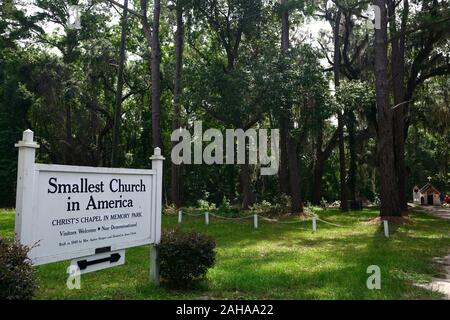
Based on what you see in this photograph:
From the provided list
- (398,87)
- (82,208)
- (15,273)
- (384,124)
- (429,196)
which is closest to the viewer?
(15,273)

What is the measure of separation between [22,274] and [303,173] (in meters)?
34.4

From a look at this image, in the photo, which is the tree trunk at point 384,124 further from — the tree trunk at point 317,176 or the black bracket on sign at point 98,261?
the black bracket on sign at point 98,261

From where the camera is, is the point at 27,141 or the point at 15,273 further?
the point at 27,141

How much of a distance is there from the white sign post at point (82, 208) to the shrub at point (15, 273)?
0.90 ft

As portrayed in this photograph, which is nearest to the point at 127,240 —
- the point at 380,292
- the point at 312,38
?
the point at 380,292

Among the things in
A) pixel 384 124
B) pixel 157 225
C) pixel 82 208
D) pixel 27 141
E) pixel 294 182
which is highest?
pixel 384 124

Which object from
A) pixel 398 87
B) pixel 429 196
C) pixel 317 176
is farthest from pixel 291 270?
pixel 429 196

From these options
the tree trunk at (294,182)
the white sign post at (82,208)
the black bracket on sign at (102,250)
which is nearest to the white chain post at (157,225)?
the white sign post at (82,208)

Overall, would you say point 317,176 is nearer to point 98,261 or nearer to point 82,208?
point 98,261

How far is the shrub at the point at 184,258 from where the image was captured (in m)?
6.52

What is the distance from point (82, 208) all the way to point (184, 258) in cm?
171

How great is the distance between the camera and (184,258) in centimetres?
654

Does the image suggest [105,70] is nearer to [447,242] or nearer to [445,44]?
[445,44]
